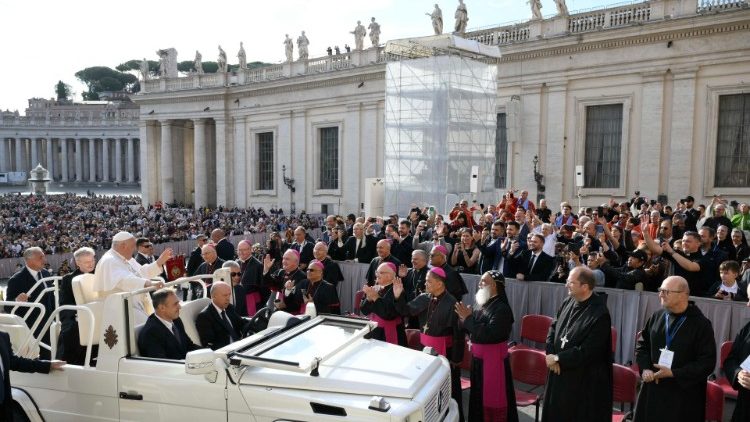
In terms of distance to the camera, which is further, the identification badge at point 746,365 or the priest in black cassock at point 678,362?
the priest in black cassock at point 678,362

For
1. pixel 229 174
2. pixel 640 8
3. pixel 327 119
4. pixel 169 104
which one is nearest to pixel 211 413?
pixel 640 8

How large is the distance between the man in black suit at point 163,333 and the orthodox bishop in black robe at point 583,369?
144 inches

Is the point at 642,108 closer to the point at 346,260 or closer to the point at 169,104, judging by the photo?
the point at 346,260

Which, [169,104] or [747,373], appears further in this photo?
[169,104]

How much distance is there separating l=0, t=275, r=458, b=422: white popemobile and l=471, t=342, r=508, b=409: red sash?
0.95m

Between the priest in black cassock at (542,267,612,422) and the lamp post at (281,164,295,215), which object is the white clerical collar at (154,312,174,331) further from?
the lamp post at (281,164,295,215)

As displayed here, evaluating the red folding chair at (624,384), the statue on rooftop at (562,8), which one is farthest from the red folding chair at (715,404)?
the statue on rooftop at (562,8)

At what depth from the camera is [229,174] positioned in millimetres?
41281

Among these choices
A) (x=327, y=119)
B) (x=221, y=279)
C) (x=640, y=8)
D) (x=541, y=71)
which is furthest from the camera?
(x=327, y=119)

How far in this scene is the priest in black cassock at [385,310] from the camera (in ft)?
23.9

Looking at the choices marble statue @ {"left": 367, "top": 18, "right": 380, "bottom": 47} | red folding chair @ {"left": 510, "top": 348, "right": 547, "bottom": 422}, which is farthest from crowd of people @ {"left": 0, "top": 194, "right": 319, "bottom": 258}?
red folding chair @ {"left": 510, "top": 348, "right": 547, "bottom": 422}

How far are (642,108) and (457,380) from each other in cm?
1937

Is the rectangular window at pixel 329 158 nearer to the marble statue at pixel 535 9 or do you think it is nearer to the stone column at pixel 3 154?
the marble statue at pixel 535 9

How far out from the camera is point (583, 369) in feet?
17.9
